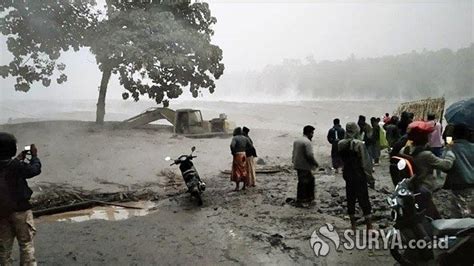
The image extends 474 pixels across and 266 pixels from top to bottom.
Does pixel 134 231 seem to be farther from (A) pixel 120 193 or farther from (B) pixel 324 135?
(B) pixel 324 135

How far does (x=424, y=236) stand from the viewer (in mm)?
3533

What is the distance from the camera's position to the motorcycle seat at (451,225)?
3.27 meters

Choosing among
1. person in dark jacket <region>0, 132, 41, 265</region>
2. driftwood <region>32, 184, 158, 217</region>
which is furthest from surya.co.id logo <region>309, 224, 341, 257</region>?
driftwood <region>32, 184, 158, 217</region>

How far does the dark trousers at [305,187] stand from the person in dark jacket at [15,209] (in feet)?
15.5

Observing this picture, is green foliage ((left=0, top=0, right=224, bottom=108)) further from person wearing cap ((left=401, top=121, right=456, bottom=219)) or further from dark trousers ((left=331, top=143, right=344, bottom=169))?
person wearing cap ((left=401, top=121, right=456, bottom=219))

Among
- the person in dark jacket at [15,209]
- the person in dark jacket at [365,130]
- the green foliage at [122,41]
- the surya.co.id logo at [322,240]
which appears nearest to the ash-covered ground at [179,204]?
the surya.co.id logo at [322,240]

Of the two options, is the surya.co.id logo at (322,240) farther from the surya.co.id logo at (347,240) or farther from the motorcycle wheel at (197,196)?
the motorcycle wheel at (197,196)

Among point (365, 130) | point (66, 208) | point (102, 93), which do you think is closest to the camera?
point (66, 208)

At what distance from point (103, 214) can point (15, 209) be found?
12.3ft

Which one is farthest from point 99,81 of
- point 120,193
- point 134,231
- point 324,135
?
point 134,231

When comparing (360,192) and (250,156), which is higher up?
(250,156)

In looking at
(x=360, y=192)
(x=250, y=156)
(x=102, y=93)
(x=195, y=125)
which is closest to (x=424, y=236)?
(x=360, y=192)

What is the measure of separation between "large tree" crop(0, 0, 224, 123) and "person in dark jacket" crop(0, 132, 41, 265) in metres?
10.5

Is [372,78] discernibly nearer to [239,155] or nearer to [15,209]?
[239,155]
